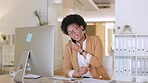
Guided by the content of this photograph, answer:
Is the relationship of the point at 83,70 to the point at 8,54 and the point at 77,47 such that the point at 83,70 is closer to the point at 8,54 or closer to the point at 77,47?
the point at 77,47

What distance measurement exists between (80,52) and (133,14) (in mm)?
1697

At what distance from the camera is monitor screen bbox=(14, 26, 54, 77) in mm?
1695

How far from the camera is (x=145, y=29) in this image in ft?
11.5

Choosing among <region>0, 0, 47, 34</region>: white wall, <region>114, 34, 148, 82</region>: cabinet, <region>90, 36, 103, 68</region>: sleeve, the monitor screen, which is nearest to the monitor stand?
the monitor screen

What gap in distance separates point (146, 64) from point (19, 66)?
214cm

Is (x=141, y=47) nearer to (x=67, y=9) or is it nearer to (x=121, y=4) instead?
(x=121, y=4)

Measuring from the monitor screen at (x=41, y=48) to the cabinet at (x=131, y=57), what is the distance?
1810 millimetres

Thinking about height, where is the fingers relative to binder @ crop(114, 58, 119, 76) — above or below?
above

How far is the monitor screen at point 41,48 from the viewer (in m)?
1.70

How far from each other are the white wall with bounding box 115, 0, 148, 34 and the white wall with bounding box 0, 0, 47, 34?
331 cm

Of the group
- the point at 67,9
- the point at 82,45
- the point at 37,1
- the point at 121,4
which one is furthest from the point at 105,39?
the point at 82,45

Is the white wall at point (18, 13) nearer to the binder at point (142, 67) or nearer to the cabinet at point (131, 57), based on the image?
the cabinet at point (131, 57)

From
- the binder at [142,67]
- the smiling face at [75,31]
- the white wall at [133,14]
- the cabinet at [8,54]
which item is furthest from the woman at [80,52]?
the cabinet at [8,54]

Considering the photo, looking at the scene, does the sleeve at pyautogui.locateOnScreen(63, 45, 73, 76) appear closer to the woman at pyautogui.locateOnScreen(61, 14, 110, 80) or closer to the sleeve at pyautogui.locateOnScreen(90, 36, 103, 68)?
the woman at pyautogui.locateOnScreen(61, 14, 110, 80)
